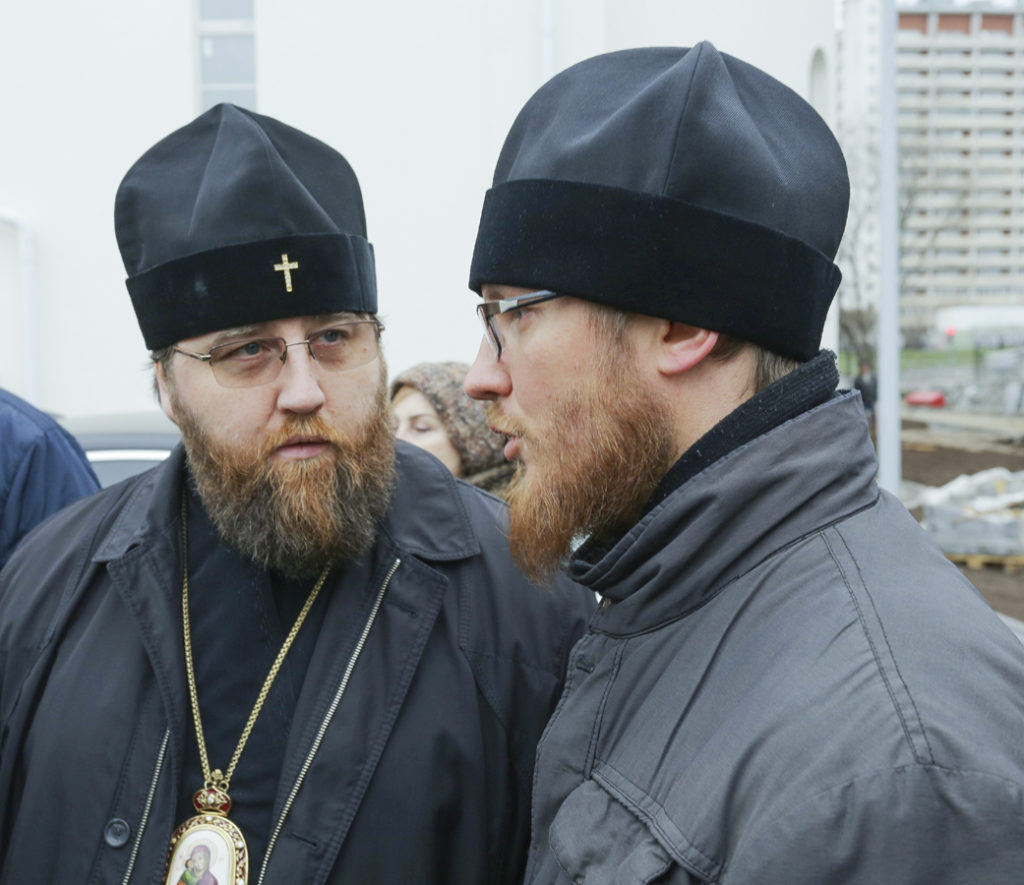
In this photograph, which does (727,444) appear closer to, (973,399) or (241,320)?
(241,320)

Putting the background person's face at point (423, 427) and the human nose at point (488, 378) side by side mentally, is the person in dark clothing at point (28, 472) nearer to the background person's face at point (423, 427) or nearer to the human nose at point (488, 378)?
the background person's face at point (423, 427)

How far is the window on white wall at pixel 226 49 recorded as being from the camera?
26.8ft

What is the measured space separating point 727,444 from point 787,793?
18.8 inches

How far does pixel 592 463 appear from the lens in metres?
1.56

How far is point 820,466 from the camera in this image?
136 centimetres

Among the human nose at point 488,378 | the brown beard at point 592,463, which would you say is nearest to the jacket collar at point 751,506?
the brown beard at point 592,463

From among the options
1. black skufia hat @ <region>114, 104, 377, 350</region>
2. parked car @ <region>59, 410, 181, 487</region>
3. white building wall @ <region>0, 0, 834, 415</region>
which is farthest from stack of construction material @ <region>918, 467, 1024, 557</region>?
black skufia hat @ <region>114, 104, 377, 350</region>

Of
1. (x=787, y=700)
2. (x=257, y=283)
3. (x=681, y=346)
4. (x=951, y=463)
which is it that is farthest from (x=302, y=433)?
(x=951, y=463)

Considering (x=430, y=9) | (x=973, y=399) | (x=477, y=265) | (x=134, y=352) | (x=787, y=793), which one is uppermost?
(x=430, y=9)

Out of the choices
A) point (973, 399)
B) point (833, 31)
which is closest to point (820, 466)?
point (833, 31)

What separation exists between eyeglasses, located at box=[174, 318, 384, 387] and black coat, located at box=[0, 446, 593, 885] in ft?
0.99

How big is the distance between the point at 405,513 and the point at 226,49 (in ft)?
22.6

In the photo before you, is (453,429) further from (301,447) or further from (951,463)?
(951,463)

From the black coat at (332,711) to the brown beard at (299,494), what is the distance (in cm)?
8
